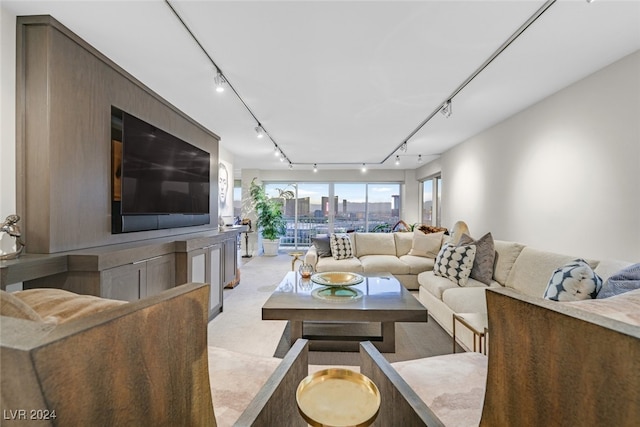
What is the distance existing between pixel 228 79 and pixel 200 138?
58.3 inches

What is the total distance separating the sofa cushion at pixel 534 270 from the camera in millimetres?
2295

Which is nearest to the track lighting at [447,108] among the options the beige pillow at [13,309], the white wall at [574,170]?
the white wall at [574,170]

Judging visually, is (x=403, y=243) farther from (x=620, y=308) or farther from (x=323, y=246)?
(x=620, y=308)

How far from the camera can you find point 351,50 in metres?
2.04

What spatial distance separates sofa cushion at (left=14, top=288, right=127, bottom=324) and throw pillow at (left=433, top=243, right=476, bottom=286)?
10.0 feet

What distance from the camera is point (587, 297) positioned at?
162 cm

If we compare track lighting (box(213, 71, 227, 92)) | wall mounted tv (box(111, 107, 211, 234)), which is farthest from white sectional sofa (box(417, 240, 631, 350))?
wall mounted tv (box(111, 107, 211, 234))

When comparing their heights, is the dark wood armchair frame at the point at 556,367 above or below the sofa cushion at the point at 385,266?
above

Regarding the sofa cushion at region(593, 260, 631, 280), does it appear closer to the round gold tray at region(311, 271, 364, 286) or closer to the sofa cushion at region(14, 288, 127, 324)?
the round gold tray at region(311, 271, 364, 286)

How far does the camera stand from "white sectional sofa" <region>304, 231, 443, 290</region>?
402cm

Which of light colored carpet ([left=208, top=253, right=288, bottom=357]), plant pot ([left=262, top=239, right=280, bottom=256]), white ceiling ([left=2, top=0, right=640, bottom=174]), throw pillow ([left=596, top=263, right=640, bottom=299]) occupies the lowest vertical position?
light colored carpet ([left=208, top=253, right=288, bottom=357])

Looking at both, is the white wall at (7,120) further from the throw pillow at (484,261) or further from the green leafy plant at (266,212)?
the green leafy plant at (266,212)

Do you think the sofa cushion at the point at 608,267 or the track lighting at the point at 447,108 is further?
the track lighting at the point at 447,108

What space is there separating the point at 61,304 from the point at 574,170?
3651 mm
